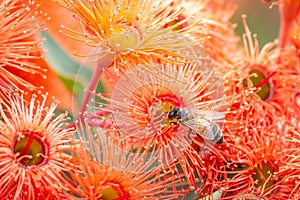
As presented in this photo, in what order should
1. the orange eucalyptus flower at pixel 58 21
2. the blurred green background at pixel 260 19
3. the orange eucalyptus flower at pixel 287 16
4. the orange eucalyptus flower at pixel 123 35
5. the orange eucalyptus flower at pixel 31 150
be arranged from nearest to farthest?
the orange eucalyptus flower at pixel 31 150, the orange eucalyptus flower at pixel 123 35, the orange eucalyptus flower at pixel 58 21, the orange eucalyptus flower at pixel 287 16, the blurred green background at pixel 260 19

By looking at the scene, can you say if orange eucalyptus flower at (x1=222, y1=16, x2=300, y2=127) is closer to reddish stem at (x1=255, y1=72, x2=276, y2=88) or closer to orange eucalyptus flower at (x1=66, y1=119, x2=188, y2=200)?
reddish stem at (x1=255, y1=72, x2=276, y2=88)

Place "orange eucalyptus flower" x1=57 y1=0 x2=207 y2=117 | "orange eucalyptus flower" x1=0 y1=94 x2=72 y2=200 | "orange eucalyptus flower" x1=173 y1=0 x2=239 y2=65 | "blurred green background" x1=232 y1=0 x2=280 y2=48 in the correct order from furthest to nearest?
1. "blurred green background" x1=232 y1=0 x2=280 y2=48
2. "orange eucalyptus flower" x1=173 y1=0 x2=239 y2=65
3. "orange eucalyptus flower" x1=57 y1=0 x2=207 y2=117
4. "orange eucalyptus flower" x1=0 y1=94 x2=72 y2=200

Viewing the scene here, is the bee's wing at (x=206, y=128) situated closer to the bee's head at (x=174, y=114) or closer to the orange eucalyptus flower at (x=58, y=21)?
the bee's head at (x=174, y=114)

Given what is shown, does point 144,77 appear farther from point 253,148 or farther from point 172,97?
point 253,148

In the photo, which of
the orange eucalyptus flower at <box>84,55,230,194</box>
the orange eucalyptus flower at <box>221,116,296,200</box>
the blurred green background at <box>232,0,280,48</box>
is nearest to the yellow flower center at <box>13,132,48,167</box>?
the orange eucalyptus flower at <box>84,55,230,194</box>

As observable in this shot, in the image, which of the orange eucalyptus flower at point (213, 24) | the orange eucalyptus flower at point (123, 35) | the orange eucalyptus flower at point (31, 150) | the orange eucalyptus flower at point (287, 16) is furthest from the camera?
the orange eucalyptus flower at point (287, 16)

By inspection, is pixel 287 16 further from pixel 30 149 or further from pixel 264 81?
pixel 30 149

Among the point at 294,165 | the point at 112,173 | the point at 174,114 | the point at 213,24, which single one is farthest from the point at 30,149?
the point at 213,24

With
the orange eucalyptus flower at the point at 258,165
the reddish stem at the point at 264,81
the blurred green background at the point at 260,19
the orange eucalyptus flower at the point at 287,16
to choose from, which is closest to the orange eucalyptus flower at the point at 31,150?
the orange eucalyptus flower at the point at 258,165

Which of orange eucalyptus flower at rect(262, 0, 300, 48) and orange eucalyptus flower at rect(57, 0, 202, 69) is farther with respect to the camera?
orange eucalyptus flower at rect(262, 0, 300, 48)
